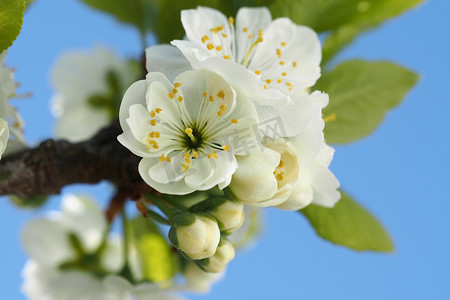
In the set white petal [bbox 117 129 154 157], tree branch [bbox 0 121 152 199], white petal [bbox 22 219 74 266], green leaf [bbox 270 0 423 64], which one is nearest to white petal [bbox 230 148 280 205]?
white petal [bbox 117 129 154 157]

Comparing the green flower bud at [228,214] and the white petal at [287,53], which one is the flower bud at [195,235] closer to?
the green flower bud at [228,214]

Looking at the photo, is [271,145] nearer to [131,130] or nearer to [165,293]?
[131,130]

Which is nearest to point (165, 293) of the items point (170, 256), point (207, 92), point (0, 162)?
point (170, 256)

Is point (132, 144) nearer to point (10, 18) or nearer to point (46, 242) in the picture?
point (10, 18)

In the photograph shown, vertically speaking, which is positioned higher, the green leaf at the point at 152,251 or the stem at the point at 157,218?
the stem at the point at 157,218

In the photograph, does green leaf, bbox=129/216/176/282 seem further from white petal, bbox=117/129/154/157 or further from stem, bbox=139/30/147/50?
white petal, bbox=117/129/154/157

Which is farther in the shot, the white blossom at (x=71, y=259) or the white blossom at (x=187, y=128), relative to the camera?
the white blossom at (x=71, y=259)

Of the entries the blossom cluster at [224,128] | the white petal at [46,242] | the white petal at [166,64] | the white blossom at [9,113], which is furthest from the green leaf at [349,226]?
the white petal at [46,242]

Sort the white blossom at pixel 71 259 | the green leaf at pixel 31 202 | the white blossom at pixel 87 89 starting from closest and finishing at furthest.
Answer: the white blossom at pixel 71 259 → the green leaf at pixel 31 202 → the white blossom at pixel 87 89
